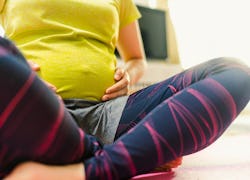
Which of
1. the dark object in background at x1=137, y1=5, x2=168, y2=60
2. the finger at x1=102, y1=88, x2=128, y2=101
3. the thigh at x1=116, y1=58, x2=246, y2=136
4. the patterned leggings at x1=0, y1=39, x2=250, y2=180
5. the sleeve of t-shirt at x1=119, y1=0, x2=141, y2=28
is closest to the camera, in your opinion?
the patterned leggings at x1=0, y1=39, x2=250, y2=180

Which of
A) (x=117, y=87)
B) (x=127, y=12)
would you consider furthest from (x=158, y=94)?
(x=127, y=12)

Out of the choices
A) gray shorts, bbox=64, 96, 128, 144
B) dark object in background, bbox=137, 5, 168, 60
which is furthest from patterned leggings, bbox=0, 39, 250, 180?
dark object in background, bbox=137, 5, 168, 60

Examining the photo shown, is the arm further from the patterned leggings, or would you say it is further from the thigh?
the patterned leggings

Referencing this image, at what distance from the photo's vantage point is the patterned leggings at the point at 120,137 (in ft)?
1.29

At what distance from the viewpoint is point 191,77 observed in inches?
24.1

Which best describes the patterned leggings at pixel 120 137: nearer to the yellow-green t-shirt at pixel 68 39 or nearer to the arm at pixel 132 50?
the yellow-green t-shirt at pixel 68 39

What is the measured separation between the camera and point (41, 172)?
41cm

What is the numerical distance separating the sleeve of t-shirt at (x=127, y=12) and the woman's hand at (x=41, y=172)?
1.93 ft

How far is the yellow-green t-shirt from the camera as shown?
2.18 ft

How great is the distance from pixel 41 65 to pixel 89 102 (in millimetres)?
126

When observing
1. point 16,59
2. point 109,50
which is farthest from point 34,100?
point 109,50

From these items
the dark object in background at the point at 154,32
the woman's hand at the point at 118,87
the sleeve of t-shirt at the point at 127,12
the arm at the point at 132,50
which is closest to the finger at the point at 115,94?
the woman's hand at the point at 118,87

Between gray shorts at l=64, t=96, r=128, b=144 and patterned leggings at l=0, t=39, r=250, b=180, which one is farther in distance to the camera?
gray shorts at l=64, t=96, r=128, b=144

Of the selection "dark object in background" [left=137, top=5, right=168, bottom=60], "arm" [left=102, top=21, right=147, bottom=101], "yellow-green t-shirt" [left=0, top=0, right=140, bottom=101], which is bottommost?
"dark object in background" [left=137, top=5, right=168, bottom=60]
